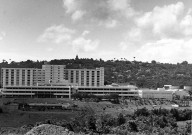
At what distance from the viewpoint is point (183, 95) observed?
47594mm

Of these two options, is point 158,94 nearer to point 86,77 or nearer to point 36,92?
point 86,77

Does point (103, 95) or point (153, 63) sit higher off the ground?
point (153, 63)

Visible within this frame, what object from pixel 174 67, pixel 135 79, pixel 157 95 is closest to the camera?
pixel 157 95

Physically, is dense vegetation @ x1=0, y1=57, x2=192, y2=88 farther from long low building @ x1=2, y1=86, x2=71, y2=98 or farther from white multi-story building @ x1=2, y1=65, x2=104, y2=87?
long low building @ x1=2, y1=86, x2=71, y2=98

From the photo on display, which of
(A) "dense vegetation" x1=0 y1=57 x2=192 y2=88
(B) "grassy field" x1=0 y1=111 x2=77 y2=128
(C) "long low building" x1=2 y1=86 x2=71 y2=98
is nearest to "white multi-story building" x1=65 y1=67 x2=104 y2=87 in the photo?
(C) "long low building" x1=2 y1=86 x2=71 y2=98

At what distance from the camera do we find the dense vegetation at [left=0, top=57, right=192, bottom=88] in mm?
66062

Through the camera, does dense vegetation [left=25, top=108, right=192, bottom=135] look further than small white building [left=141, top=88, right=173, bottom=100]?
No

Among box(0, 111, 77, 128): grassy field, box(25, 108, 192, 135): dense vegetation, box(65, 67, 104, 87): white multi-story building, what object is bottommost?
box(0, 111, 77, 128): grassy field

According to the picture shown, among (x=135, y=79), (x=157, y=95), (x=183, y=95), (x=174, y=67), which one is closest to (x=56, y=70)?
(x=157, y=95)

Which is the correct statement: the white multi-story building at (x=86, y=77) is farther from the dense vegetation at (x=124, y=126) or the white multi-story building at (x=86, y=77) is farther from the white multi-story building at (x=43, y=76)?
the dense vegetation at (x=124, y=126)

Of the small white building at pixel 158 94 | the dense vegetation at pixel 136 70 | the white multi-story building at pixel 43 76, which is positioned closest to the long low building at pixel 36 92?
the white multi-story building at pixel 43 76

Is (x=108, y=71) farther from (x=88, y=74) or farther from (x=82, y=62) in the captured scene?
(x=88, y=74)

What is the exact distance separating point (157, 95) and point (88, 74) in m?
10.8

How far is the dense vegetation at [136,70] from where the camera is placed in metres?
66.1
